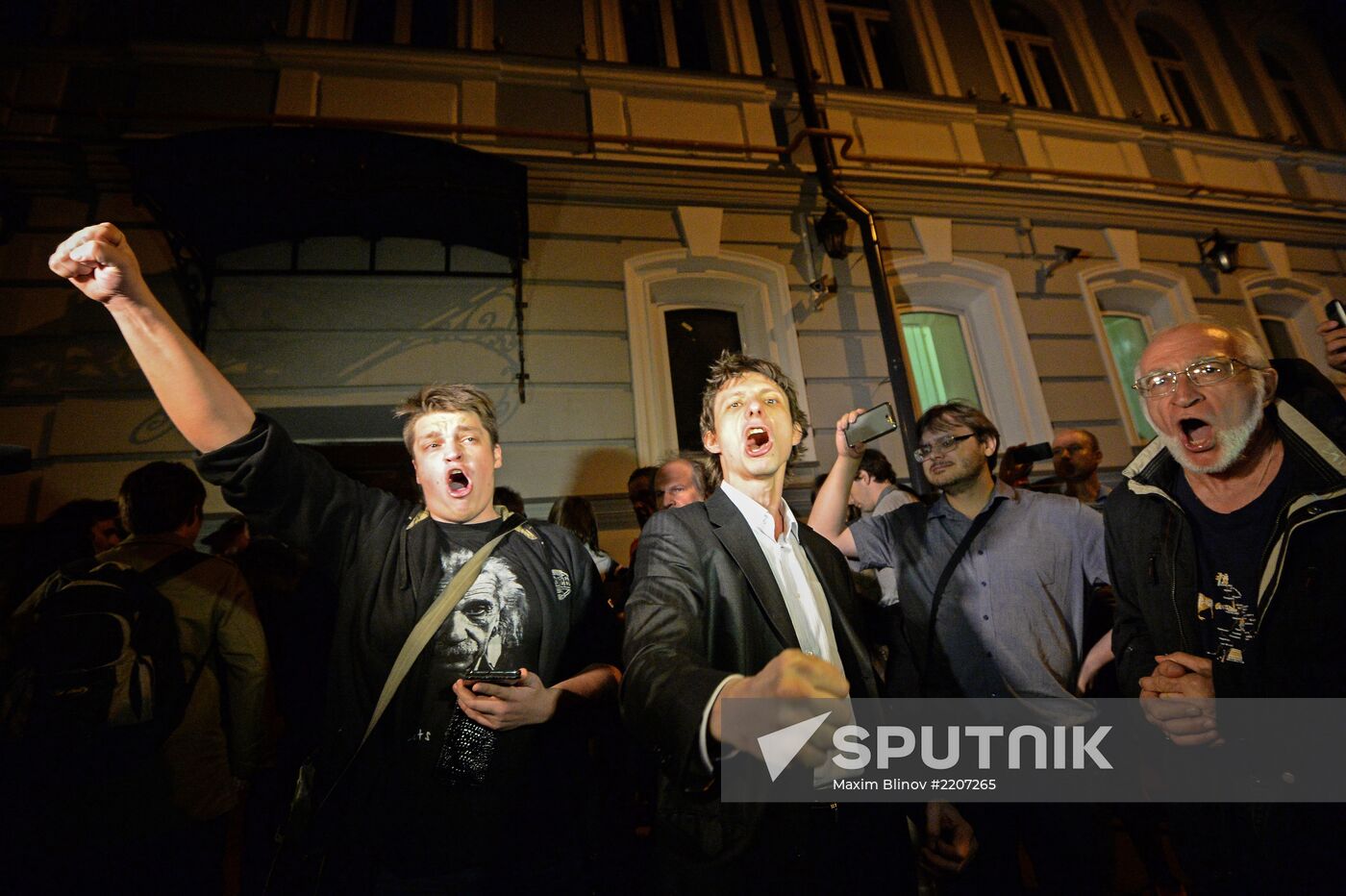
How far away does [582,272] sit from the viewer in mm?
5742

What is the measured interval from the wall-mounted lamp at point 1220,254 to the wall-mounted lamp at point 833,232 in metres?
5.38

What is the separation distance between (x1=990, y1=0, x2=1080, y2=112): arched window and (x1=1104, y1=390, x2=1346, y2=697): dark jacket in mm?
7972

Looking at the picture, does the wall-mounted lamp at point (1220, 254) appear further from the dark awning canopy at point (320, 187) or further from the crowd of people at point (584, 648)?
the dark awning canopy at point (320, 187)

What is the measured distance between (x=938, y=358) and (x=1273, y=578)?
5.33 metres

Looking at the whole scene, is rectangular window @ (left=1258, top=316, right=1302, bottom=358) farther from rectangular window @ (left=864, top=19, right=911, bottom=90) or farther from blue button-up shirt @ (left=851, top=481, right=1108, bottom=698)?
blue button-up shirt @ (left=851, top=481, right=1108, bottom=698)

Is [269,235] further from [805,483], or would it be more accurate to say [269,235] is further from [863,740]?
[863,740]

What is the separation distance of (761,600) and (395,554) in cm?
126

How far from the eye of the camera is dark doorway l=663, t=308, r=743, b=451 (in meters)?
5.95

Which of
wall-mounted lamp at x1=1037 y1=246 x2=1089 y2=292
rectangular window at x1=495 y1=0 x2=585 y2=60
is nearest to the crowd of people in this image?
wall-mounted lamp at x1=1037 y1=246 x2=1089 y2=292

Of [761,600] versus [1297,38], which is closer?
[761,600]

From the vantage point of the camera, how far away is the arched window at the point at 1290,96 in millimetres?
9266

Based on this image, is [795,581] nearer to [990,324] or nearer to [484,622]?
[484,622]

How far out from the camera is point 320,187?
4.60 meters

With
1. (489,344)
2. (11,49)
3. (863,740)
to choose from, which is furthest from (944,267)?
(11,49)
